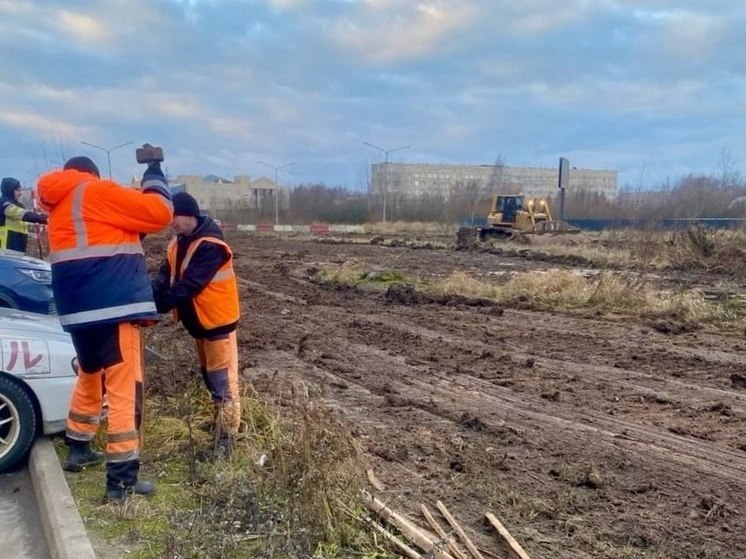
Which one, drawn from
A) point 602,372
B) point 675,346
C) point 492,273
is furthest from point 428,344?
point 492,273

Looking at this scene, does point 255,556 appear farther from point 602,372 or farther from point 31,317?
point 602,372

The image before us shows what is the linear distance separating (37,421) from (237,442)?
4.72 feet

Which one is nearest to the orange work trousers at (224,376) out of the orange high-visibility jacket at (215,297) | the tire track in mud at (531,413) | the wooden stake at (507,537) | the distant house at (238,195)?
the orange high-visibility jacket at (215,297)

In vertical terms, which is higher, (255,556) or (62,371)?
(62,371)

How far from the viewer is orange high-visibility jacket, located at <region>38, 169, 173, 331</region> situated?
407cm

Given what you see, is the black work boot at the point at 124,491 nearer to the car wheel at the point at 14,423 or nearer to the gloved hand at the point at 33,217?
the car wheel at the point at 14,423

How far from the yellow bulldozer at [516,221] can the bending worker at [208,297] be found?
98.5 ft

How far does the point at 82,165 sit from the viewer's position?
4.32 m

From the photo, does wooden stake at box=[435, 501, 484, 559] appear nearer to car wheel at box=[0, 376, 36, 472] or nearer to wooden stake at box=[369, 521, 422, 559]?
wooden stake at box=[369, 521, 422, 559]

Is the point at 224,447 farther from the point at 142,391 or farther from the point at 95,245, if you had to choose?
the point at 95,245

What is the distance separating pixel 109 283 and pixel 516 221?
33.1 meters

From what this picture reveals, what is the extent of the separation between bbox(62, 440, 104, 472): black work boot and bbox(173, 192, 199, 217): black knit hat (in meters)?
1.65

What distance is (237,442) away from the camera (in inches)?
187

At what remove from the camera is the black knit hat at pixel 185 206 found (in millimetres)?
4652
